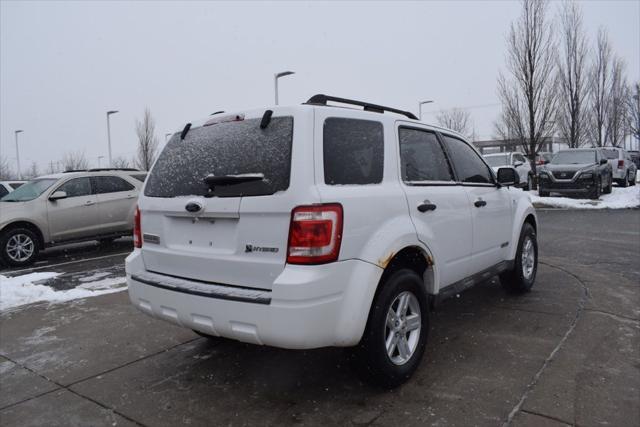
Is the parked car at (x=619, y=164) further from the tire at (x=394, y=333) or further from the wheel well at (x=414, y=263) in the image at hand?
the tire at (x=394, y=333)

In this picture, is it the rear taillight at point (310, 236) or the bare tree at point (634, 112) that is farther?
the bare tree at point (634, 112)

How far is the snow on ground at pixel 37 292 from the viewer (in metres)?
5.90

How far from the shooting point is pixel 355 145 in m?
3.29

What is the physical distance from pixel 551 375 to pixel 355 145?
2.11 m

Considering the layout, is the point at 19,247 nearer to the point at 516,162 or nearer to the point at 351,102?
the point at 351,102

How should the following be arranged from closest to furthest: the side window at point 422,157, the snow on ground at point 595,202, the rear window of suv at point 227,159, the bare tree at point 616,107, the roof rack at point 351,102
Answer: the rear window of suv at point 227,159 → the roof rack at point 351,102 → the side window at point 422,157 → the snow on ground at point 595,202 → the bare tree at point 616,107

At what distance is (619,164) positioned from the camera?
840 inches

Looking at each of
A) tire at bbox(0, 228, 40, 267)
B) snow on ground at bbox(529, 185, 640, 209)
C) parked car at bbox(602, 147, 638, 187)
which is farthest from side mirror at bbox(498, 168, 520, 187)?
parked car at bbox(602, 147, 638, 187)

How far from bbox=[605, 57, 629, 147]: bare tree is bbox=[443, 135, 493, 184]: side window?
30.3m

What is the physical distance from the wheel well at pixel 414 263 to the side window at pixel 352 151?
21.7 inches

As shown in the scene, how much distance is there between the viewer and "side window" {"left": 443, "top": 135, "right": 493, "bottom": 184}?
14.6 ft

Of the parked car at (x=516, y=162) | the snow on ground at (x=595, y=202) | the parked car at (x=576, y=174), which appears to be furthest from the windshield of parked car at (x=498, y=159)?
the snow on ground at (x=595, y=202)

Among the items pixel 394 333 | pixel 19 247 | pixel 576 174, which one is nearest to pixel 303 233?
pixel 394 333

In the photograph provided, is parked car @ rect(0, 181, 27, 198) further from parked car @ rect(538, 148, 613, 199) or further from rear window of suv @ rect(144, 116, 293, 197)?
parked car @ rect(538, 148, 613, 199)
